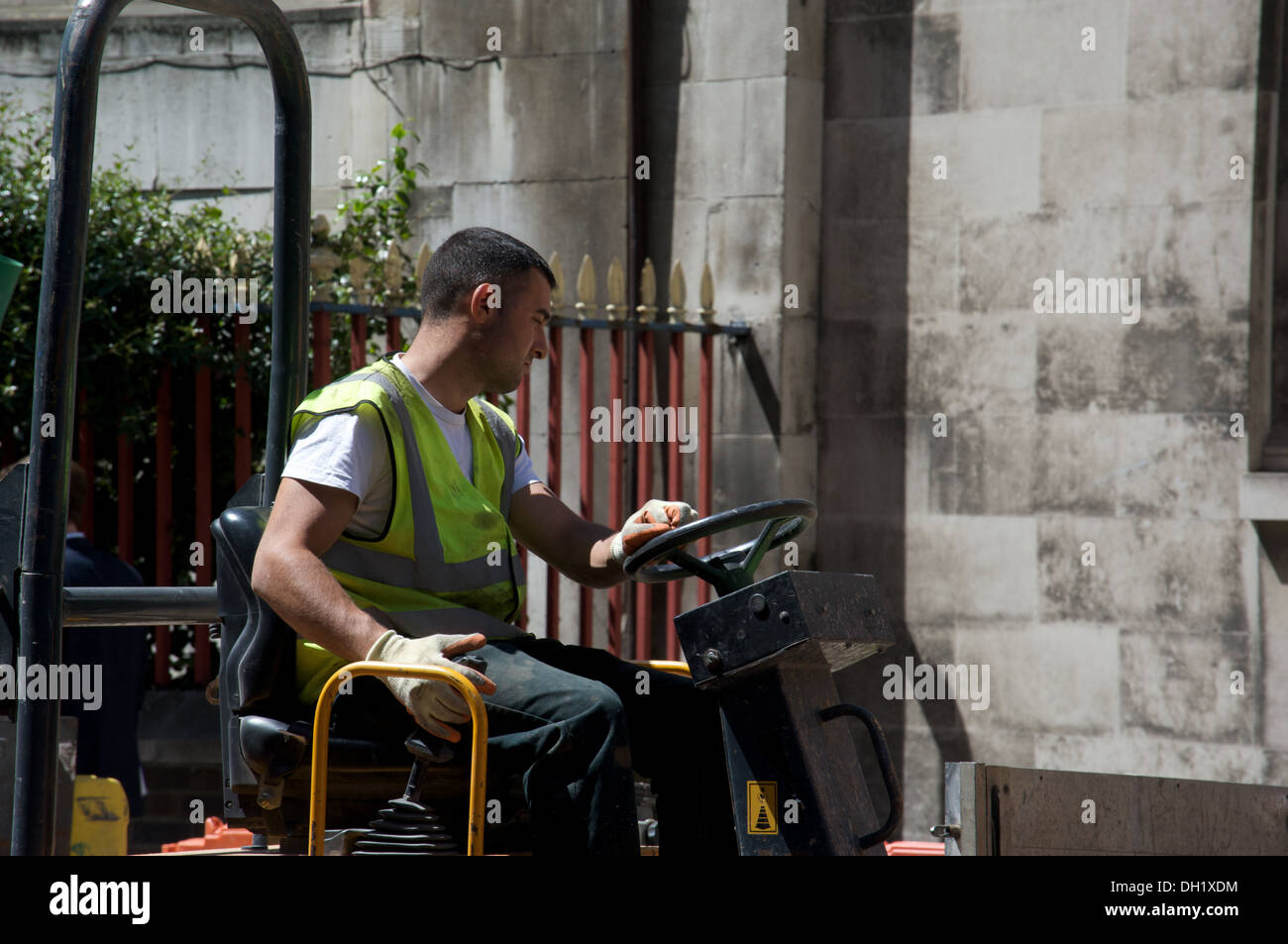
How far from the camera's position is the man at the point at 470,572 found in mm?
3252

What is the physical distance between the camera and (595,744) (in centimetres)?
326

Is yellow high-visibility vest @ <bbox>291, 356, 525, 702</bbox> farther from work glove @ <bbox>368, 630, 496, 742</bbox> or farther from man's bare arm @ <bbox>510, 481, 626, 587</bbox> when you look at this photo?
man's bare arm @ <bbox>510, 481, 626, 587</bbox>

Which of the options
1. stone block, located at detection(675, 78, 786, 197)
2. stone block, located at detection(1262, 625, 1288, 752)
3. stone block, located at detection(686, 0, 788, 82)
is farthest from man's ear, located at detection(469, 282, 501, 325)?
stone block, located at detection(1262, 625, 1288, 752)

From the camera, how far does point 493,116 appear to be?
8.16 m

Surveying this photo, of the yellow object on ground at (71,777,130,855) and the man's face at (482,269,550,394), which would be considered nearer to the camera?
the man's face at (482,269,550,394)

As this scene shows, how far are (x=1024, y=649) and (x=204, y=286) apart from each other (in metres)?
4.34

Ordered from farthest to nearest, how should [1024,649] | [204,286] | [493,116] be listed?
[493,116]
[1024,649]
[204,286]

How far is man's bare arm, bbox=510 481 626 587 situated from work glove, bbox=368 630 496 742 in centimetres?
100

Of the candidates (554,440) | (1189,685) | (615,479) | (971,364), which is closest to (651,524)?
(554,440)

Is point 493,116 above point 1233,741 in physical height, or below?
above

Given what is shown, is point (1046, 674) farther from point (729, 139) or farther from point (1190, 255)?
point (729, 139)

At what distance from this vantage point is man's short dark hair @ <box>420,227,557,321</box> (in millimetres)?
3918
